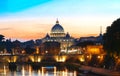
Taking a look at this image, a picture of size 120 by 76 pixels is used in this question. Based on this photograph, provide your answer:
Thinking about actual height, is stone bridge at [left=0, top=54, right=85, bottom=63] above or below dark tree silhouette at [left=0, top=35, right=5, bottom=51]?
below

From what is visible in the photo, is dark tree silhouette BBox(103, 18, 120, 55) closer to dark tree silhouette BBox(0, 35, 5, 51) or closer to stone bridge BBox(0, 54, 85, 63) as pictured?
stone bridge BBox(0, 54, 85, 63)

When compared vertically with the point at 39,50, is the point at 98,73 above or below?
below

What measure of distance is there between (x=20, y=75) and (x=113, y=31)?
693 inches

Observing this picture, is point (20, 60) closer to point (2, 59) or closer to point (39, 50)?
point (2, 59)

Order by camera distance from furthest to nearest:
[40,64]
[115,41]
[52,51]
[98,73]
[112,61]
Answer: [52,51], [40,64], [112,61], [115,41], [98,73]

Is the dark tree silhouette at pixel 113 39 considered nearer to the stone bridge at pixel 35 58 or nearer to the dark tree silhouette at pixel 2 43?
the stone bridge at pixel 35 58

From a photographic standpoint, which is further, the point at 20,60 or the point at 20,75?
the point at 20,60

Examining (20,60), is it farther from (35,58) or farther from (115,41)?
(115,41)

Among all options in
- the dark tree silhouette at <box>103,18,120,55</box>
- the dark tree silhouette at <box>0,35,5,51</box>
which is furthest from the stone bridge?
Result: the dark tree silhouette at <box>103,18,120,55</box>

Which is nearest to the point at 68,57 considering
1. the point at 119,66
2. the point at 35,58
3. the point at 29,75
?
the point at 35,58

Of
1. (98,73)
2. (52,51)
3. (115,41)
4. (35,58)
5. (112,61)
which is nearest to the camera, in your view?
(98,73)

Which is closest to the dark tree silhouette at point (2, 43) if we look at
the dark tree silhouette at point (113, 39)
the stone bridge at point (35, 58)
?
the stone bridge at point (35, 58)

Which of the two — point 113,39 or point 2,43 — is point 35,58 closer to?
point 2,43

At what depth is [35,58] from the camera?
439 feet
